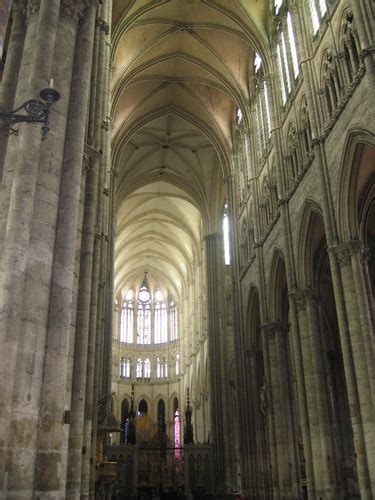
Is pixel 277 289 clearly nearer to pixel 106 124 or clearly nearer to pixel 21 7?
pixel 106 124

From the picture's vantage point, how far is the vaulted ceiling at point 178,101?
2327cm

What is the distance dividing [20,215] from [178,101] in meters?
23.5

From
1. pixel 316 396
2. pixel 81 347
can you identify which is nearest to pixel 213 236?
pixel 316 396

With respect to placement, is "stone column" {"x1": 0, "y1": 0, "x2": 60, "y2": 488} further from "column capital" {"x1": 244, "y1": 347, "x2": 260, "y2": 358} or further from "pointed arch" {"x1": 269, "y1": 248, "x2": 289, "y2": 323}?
"column capital" {"x1": 244, "y1": 347, "x2": 260, "y2": 358}

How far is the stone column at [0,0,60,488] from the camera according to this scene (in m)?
6.99

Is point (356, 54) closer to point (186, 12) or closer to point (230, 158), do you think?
point (186, 12)

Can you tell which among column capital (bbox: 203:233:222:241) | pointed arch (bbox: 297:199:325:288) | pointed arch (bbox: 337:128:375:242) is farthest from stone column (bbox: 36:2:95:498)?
column capital (bbox: 203:233:222:241)

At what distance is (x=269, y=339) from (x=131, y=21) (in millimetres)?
14494

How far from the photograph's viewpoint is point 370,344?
1310 centimetres

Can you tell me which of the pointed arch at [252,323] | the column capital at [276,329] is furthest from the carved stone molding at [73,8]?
the pointed arch at [252,323]

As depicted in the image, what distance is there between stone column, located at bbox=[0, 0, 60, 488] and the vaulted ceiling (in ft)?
42.2

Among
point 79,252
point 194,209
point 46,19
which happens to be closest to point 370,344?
point 79,252

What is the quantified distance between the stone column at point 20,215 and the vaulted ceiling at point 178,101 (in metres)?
12.9

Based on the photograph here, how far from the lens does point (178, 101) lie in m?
29.9
